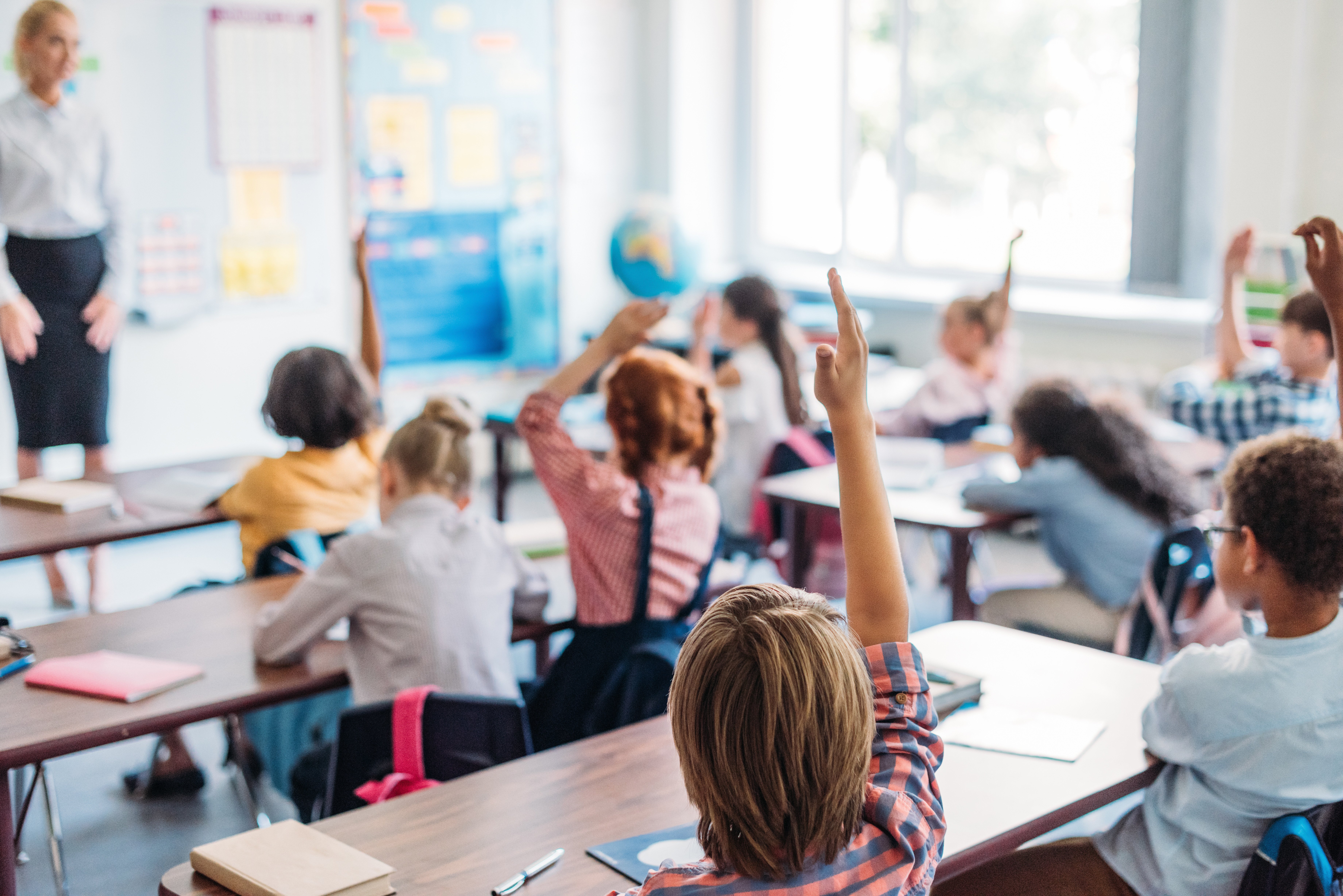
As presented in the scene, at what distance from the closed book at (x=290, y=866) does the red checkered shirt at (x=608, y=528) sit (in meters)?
1.05

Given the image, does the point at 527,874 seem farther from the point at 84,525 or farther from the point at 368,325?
the point at 368,325

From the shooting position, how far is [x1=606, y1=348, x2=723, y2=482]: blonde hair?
2.58 m

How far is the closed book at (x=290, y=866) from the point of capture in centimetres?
138

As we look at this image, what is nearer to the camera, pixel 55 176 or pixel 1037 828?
pixel 1037 828

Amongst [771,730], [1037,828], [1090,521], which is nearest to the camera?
[771,730]

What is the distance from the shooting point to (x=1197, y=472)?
3.67 meters

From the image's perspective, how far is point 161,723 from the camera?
196 centimetres

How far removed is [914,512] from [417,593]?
1513 millimetres

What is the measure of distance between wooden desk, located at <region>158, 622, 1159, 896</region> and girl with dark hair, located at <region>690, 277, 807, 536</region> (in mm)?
2210

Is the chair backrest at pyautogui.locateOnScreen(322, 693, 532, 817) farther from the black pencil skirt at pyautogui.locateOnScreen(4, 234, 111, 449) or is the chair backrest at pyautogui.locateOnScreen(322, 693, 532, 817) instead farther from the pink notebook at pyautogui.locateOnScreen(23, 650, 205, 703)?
the black pencil skirt at pyautogui.locateOnScreen(4, 234, 111, 449)

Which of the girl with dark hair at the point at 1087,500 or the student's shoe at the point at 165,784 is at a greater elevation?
the girl with dark hair at the point at 1087,500

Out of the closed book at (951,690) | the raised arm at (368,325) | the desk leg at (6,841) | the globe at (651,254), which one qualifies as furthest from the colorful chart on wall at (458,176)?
the closed book at (951,690)

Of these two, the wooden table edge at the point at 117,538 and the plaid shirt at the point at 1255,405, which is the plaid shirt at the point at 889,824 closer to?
the wooden table edge at the point at 117,538

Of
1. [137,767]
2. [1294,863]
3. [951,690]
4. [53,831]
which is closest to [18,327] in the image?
[137,767]
